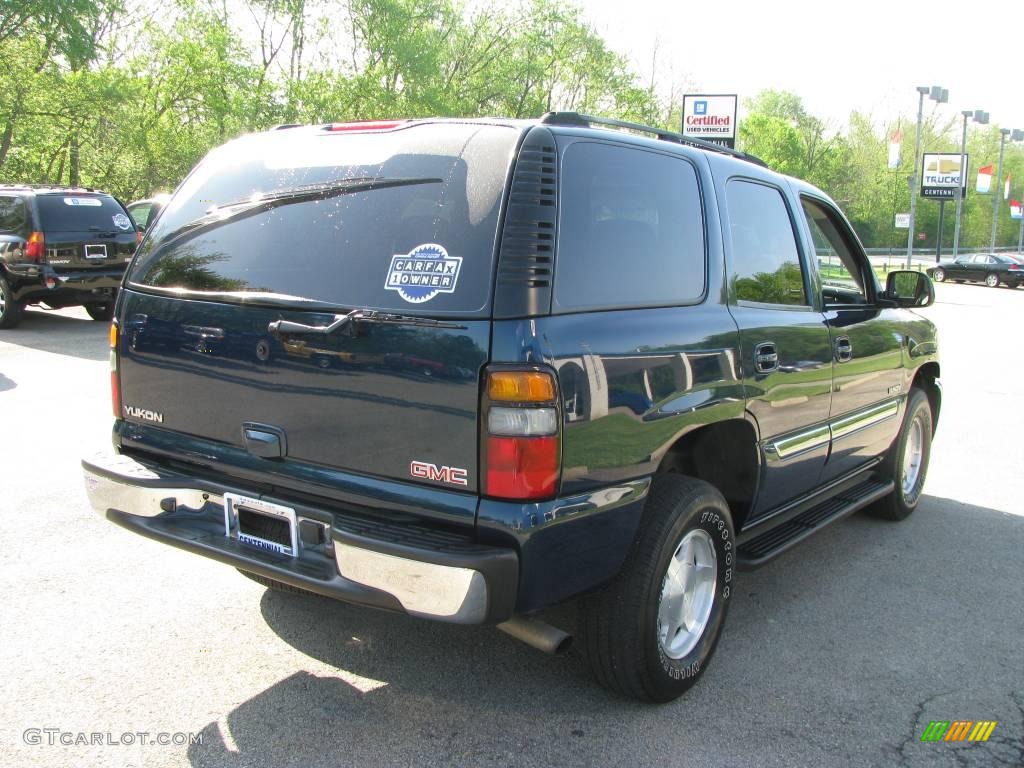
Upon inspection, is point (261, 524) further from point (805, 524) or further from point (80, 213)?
point (80, 213)

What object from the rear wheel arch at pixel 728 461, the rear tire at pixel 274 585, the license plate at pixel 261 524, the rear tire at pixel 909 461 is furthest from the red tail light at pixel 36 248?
the rear wheel arch at pixel 728 461

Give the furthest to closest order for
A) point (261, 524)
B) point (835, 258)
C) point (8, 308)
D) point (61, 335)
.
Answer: point (8, 308), point (61, 335), point (835, 258), point (261, 524)

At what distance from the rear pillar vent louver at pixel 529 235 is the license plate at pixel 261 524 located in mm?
963

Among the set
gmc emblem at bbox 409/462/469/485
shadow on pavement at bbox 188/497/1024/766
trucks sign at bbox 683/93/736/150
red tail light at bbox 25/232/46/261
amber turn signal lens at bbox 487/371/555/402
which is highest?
trucks sign at bbox 683/93/736/150

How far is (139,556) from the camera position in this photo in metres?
4.32

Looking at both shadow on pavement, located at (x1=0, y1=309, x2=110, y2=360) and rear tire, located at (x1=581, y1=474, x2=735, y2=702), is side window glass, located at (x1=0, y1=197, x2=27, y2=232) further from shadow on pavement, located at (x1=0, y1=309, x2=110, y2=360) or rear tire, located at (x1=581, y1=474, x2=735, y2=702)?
rear tire, located at (x1=581, y1=474, x2=735, y2=702)

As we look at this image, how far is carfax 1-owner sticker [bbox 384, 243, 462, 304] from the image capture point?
262cm

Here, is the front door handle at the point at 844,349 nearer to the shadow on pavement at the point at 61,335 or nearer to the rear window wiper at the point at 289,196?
the rear window wiper at the point at 289,196

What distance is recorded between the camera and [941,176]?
1718 inches

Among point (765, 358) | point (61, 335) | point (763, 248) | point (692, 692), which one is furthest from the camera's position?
point (61, 335)

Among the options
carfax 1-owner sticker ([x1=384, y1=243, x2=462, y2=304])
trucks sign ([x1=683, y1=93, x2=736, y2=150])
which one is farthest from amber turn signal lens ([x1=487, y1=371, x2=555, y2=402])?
trucks sign ([x1=683, y1=93, x2=736, y2=150])

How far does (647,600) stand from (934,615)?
1.84m

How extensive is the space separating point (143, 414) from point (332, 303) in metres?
1.05

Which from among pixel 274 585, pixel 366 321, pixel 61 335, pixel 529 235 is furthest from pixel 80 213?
pixel 529 235
